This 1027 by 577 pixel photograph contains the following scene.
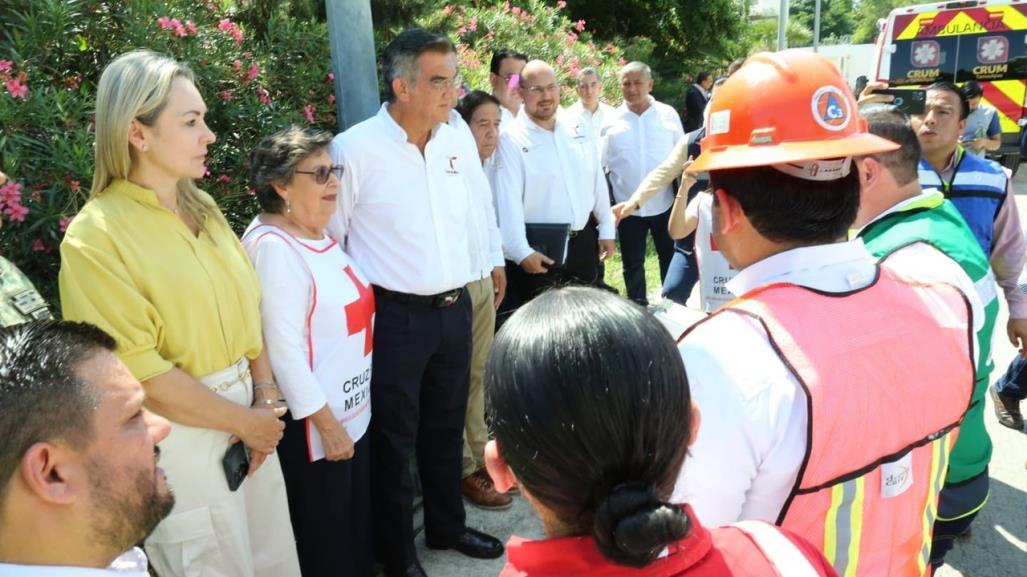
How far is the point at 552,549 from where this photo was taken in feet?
2.98

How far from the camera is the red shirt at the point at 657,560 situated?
89cm

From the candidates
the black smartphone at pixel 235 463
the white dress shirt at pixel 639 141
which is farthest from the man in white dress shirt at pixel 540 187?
the black smartphone at pixel 235 463

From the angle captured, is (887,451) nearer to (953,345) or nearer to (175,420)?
(953,345)

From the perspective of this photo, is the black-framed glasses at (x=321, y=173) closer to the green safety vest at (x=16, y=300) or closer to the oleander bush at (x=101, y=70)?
the oleander bush at (x=101, y=70)

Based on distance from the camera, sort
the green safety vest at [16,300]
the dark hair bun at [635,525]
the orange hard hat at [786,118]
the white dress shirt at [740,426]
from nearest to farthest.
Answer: the dark hair bun at [635,525], the white dress shirt at [740,426], the orange hard hat at [786,118], the green safety vest at [16,300]

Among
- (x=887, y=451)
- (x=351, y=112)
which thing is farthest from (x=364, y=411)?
(x=887, y=451)

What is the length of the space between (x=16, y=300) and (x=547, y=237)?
283 cm

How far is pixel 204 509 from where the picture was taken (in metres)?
2.15

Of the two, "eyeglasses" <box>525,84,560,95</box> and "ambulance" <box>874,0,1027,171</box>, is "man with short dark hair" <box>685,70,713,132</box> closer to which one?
"ambulance" <box>874,0,1027,171</box>

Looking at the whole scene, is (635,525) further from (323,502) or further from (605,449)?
A: (323,502)

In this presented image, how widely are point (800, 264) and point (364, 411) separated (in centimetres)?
175

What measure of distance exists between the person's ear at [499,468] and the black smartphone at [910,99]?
9.93 ft

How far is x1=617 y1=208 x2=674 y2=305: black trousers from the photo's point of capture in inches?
225

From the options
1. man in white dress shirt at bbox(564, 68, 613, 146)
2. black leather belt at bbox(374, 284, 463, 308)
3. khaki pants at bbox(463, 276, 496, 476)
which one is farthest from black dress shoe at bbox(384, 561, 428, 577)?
man in white dress shirt at bbox(564, 68, 613, 146)
